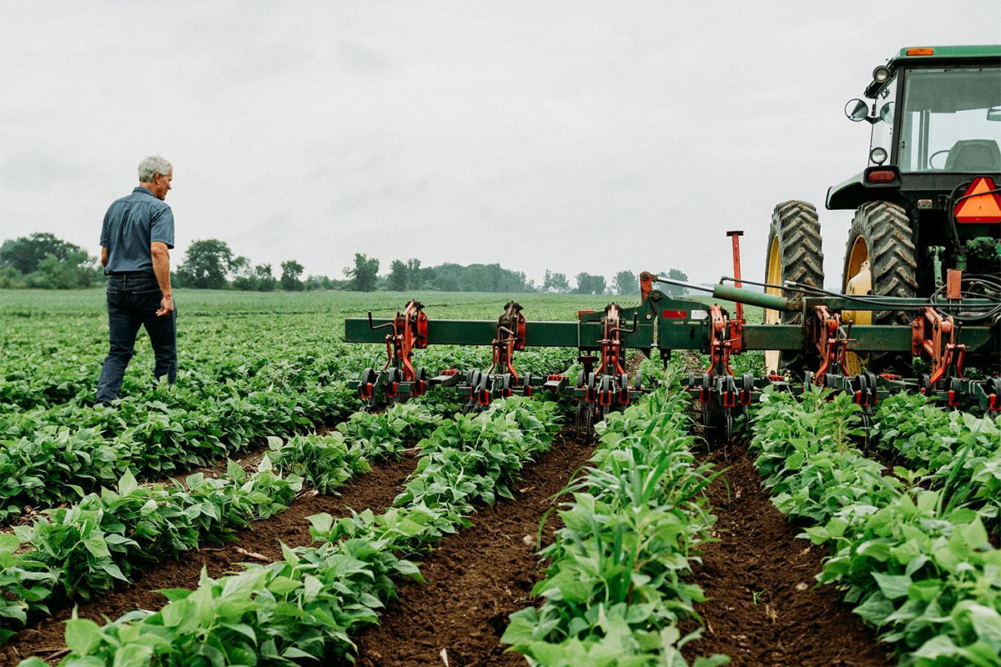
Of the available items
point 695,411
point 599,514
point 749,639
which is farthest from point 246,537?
point 695,411

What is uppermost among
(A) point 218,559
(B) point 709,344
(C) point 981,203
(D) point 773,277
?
(C) point 981,203

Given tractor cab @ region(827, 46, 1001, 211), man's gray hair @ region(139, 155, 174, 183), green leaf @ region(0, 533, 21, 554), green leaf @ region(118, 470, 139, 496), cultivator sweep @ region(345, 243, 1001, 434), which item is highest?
tractor cab @ region(827, 46, 1001, 211)

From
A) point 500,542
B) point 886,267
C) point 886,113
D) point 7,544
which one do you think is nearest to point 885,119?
point 886,113

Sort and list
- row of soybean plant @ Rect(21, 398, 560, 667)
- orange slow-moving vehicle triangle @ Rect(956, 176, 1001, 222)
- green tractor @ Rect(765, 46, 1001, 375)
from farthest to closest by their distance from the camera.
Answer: green tractor @ Rect(765, 46, 1001, 375) → orange slow-moving vehicle triangle @ Rect(956, 176, 1001, 222) → row of soybean plant @ Rect(21, 398, 560, 667)

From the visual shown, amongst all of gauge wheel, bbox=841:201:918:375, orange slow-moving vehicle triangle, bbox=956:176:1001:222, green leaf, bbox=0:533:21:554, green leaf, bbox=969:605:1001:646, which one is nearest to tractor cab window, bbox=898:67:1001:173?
gauge wheel, bbox=841:201:918:375

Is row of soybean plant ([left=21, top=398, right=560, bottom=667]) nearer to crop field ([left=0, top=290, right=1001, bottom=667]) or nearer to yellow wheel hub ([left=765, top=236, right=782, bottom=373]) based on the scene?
crop field ([left=0, top=290, right=1001, bottom=667])

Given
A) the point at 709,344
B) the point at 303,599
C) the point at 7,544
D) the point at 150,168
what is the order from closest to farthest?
the point at 303,599, the point at 7,544, the point at 709,344, the point at 150,168

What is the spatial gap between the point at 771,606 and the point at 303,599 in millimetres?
1835

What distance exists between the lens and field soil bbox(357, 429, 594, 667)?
295cm

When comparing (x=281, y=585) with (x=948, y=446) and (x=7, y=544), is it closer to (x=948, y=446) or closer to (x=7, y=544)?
(x=7, y=544)

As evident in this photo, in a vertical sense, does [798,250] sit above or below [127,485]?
above

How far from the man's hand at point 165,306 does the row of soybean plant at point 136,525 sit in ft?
8.24

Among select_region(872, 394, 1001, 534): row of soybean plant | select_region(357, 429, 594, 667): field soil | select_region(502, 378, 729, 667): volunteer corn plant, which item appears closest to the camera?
select_region(502, 378, 729, 667): volunteer corn plant

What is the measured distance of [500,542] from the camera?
408 cm
